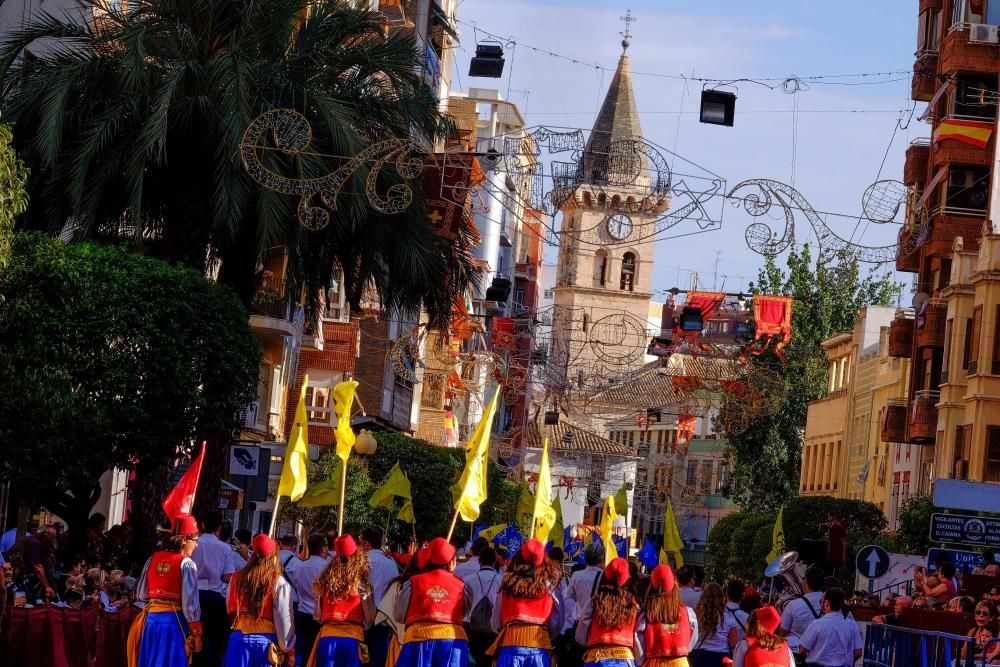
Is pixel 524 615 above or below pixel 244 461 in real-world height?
below

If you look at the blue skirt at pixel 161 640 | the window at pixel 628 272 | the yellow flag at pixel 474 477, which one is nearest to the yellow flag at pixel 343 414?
the yellow flag at pixel 474 477

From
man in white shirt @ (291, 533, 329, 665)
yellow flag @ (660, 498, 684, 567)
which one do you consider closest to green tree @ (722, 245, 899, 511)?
yellow flag @ (660, 498, 684, 567)

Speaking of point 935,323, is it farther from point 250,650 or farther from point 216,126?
point 250,650

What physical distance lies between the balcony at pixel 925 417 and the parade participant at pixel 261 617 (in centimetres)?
4075

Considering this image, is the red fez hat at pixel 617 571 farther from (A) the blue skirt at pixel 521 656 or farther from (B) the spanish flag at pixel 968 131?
(B) the spanish flag at pixel 968 131

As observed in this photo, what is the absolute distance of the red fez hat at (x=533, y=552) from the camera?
16.7 m

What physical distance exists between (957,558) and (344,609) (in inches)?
565

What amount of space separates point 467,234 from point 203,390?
28.5ft

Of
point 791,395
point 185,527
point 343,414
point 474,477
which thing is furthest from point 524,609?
point 791,395

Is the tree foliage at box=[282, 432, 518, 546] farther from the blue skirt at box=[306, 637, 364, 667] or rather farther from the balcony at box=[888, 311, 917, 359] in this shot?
Result: the blue skirt at box=[306, 637, 364, 667]

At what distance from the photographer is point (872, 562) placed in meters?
25.7

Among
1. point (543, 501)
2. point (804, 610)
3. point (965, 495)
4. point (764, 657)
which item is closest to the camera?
point (764, 657)

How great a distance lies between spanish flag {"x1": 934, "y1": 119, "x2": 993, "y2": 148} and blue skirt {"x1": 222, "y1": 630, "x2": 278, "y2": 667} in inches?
1345

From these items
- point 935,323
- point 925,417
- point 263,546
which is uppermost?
point 935,323
